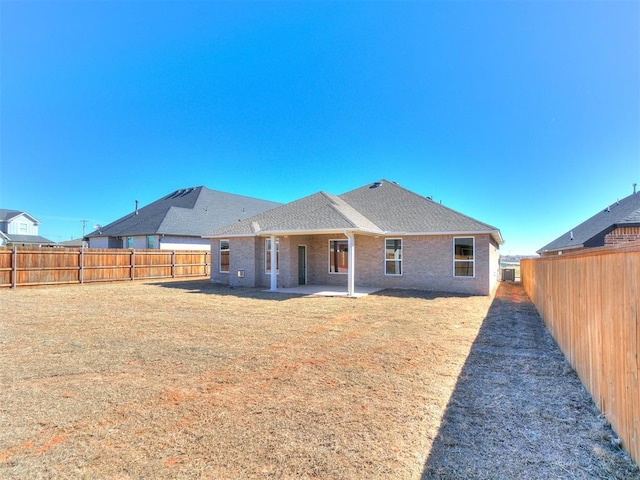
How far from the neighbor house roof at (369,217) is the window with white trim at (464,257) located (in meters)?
0.67

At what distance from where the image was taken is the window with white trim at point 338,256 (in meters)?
17.0

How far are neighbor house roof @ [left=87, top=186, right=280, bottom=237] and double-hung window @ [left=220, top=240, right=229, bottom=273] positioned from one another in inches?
341

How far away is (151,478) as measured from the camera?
2453mm

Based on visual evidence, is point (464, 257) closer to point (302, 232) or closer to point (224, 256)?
point (302, 232)

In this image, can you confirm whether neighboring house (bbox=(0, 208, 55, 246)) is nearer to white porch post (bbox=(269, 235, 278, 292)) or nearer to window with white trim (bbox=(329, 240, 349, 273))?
white porch post (bbox=(269, 235, 278, 292))

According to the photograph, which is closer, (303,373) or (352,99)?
(303,373)

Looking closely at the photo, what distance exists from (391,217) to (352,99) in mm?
6447

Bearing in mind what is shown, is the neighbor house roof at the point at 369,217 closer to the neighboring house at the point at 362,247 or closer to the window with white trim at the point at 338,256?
the neighboring house at the point at 362,247

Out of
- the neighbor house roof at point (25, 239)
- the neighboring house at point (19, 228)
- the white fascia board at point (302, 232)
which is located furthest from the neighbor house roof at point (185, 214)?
the neighboring house at point (19, 228)

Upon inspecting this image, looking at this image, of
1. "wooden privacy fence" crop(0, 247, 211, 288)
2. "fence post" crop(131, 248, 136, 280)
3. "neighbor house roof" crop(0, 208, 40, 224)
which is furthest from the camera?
"neighbor house roof" crop(0, 208, 40, 224)

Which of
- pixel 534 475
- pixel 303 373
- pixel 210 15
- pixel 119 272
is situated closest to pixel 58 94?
pixel 119 272

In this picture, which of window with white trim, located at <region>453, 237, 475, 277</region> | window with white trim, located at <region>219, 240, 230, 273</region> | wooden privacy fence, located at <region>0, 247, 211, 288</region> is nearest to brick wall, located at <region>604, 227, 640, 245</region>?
window with white trim, located at <region>453, 237, 475, 277</region>

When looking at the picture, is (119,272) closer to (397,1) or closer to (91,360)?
(91,360)

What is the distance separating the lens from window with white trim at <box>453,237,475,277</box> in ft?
46.9
